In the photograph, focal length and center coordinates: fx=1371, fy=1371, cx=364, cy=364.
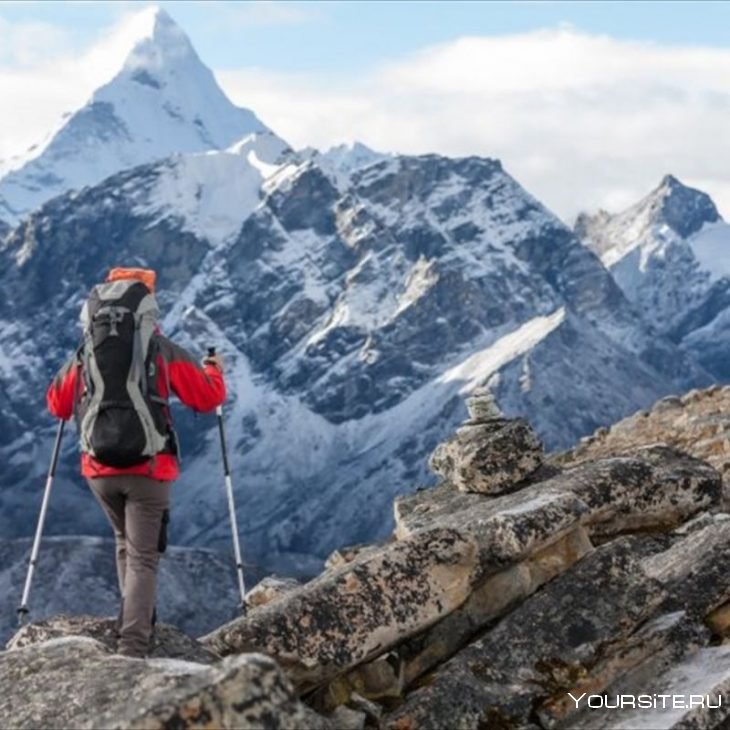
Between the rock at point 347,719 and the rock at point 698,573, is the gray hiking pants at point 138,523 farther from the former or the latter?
the rock at point 698,573

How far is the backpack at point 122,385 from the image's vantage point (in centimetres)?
1116

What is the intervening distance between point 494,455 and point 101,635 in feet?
19.5

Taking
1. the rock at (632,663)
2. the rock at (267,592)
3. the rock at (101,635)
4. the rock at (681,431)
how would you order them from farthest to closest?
the rock at (681,431), the rock at (267,592), the rock at (101,635), the rock at (632,663)

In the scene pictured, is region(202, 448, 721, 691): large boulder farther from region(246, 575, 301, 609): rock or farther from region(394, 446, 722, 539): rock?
region(246, 575, 301, 609): rock

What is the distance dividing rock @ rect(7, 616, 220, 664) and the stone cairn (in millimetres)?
5241

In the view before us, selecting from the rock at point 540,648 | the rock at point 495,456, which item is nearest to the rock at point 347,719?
the rock at point 540,648

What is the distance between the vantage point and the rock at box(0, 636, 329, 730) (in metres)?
7.40

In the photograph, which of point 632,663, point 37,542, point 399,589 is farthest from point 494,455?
point 37,542

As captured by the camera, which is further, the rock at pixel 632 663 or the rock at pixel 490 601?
the rock at pixel 490 601

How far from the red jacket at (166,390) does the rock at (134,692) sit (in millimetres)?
1763

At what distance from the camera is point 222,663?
766cm

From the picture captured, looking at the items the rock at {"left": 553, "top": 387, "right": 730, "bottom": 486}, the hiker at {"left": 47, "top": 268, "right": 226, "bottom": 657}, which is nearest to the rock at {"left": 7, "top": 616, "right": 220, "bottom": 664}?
the hiker at {"left": 47, "top": 268, "right": 226, "bottom": 657}

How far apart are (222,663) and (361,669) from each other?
333 centimetres

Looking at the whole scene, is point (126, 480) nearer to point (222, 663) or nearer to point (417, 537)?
point (417, 537)
